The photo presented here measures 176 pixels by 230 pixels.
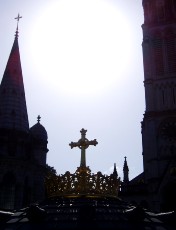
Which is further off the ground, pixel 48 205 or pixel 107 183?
pixel 107 183

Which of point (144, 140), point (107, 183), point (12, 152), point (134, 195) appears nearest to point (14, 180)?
point (12, 152)

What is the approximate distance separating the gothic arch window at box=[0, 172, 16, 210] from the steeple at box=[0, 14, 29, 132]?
14.3 ft

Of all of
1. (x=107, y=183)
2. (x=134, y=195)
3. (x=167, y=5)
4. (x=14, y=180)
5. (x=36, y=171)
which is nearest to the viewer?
(x=107, y=183)

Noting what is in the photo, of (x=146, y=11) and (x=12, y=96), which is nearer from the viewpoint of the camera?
(x=12, y=96)

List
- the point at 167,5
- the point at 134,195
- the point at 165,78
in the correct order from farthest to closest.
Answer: the point at 167,5 < the point at 165,78 < the point at 134,195

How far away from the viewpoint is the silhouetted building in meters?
→ 38.1

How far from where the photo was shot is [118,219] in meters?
8.14

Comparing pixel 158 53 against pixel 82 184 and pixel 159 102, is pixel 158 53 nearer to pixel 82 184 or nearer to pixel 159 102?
pixel 159 102

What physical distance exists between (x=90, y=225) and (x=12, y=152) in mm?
25745

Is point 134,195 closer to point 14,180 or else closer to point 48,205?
point 14,180

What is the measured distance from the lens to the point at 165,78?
1726 inches

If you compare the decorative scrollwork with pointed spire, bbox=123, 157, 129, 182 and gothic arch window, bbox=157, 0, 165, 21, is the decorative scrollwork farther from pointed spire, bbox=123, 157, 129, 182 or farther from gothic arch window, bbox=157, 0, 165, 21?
gothic arch window, bbox=157, 0, 165, 21

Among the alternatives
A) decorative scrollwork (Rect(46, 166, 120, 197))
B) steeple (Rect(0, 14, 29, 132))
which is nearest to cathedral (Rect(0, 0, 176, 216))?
steeple (Rect(0, 14, 29, 132))

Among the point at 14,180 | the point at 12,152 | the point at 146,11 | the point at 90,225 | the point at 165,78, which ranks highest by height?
the point at 146,11
